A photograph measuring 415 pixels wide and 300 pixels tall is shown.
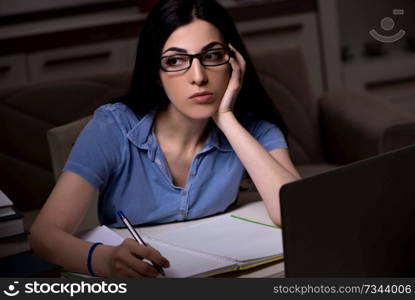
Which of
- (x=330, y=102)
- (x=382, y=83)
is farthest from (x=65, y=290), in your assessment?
(x=382, y=83)

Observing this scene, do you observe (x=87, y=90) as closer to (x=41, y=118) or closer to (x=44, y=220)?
(x=41, y=118)

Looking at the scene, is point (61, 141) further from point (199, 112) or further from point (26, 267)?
point (26, 267)

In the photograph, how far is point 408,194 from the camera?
0.71 m

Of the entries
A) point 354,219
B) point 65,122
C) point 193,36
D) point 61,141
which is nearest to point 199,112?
point 193,36

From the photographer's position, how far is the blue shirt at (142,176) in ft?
3.71

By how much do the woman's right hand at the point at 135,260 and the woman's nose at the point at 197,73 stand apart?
0.31 m

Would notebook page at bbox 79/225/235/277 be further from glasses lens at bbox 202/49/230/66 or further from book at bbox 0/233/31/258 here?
glasses lens at bbox 202/49/230/66

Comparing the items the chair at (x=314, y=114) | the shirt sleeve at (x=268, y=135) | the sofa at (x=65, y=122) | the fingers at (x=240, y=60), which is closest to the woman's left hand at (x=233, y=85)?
the fingers at (x=240, y=60)

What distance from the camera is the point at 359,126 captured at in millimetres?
1944

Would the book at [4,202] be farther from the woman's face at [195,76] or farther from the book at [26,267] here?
the woman's face at [195,76]

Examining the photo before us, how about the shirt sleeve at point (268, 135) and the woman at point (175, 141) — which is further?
the shirt sleeve at point (268, 135)

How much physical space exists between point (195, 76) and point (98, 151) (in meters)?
0.21

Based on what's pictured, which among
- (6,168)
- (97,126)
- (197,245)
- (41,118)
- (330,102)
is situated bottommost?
(197,245)

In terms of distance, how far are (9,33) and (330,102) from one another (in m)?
1.44
